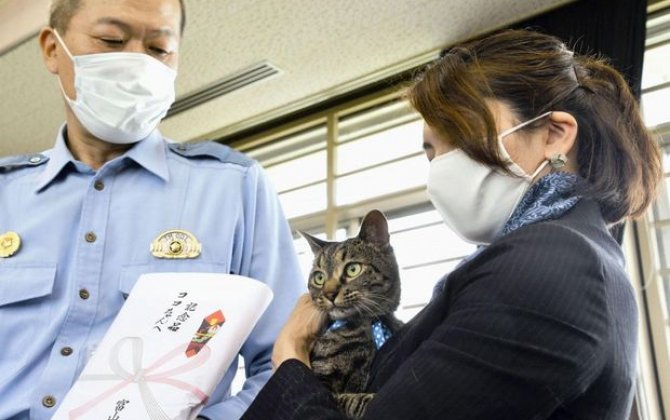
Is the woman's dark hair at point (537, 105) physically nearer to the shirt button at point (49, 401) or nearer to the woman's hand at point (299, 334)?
the woman's hand at point (299, 334)

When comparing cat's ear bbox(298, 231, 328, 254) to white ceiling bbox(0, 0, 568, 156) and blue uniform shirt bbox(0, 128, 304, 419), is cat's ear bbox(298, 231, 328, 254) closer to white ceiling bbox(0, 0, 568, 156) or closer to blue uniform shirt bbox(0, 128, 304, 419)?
blue uniform shirt bbox(0, 128, 304, 419)

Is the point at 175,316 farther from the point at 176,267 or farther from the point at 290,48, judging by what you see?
the point at 290,48

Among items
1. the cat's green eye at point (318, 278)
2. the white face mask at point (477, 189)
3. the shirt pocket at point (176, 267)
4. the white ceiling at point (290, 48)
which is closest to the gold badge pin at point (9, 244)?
the shirt pocket at point (176, 267)

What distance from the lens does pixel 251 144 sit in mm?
4184

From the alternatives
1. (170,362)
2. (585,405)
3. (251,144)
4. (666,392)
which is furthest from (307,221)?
(585,405)

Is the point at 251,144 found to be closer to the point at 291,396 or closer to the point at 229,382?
the point at 229,382

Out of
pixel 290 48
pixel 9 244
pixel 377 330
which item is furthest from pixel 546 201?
pixel 290 48

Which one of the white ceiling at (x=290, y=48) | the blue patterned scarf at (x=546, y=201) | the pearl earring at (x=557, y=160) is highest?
the white ceiling at (x=290, y=48)

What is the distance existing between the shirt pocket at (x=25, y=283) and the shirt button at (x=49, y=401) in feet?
0.62

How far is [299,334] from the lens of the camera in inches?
43.8

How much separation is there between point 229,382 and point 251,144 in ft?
10.0

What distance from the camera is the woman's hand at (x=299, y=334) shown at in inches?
40.4

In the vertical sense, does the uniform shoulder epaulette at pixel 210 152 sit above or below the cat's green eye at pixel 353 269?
above

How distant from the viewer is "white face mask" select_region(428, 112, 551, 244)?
3.21 feet
